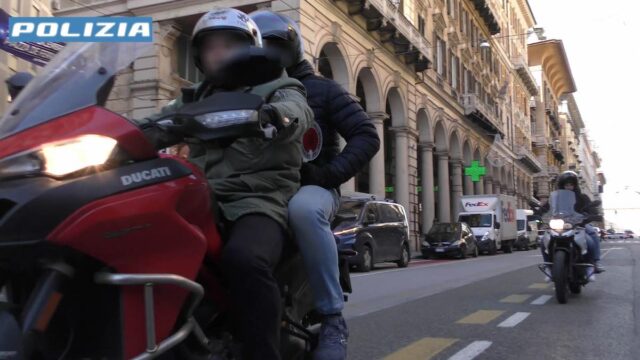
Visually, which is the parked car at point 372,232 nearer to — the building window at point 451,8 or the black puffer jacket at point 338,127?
the black puffer jacket at point 338,127

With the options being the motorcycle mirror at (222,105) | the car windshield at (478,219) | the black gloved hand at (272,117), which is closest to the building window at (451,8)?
the car windshield at (478,219)

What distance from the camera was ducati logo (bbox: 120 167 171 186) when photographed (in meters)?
1.87

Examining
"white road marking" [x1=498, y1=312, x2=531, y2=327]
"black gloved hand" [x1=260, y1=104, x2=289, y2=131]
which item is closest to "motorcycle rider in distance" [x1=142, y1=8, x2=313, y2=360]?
"black gloved hand" [x1=260, y1=104, x2=289, y2=131]

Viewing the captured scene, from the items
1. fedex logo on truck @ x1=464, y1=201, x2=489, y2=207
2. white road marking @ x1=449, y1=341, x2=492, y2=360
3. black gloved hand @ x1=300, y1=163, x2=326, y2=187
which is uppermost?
fedex logo on truck @ x1=464, y1=201, x2=489, y2=207

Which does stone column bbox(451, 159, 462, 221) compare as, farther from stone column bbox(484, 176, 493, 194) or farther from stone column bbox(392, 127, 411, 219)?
stone column bbox(392, 127, 411, 219)

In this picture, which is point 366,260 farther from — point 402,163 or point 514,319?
point 402,163

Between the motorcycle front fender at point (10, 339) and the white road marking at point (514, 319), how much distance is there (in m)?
5.37

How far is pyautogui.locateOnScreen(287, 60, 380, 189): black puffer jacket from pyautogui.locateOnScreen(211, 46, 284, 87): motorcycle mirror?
1.58 ft

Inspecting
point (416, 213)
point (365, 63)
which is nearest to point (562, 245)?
point (365, 63)

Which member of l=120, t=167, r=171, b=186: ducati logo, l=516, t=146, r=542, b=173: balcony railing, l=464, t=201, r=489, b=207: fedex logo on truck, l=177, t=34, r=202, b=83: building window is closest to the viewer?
l=120, t=167, r=171, b=186: ducati logo

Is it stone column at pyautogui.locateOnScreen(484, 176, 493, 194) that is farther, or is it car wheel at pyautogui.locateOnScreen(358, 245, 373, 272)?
stone column at pyautogui.locateOnScreen(484, 176, 493, 194)

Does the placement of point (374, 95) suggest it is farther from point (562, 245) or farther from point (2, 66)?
point (562, 245)

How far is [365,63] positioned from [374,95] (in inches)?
69.5

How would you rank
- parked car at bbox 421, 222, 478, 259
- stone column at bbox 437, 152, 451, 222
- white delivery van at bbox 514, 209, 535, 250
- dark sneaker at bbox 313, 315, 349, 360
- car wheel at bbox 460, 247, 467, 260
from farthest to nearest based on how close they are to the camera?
white delivery van at bbox 514, 209, 535, 250 → stone column at bbox 437, 152, 451, 222 → car wheel at bbox 460, 247, 467, 260 → parked car at bbox 421, 222, 478, 259 → dark sneaker at bbox 313, 315, 349, 360
